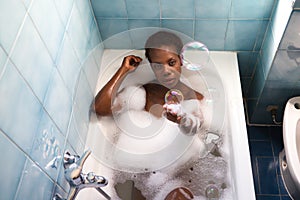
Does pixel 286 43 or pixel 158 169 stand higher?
pixel 286 43

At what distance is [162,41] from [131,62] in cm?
19

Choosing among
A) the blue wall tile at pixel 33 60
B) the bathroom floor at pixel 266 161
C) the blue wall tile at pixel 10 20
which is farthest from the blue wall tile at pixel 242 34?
the blue wall tile at pixel 10 20

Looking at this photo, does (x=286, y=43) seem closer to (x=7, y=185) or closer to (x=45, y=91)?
(x=45, y=91)

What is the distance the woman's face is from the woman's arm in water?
0.10 m

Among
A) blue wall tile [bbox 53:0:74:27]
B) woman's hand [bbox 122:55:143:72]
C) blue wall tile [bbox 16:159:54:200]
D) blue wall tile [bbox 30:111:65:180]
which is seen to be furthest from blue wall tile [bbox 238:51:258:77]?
blue wall tile [bbox 16:159:54:200]

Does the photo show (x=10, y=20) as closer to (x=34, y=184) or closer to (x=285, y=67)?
(x=34, y=184)

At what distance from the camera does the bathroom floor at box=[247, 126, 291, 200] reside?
1.75m

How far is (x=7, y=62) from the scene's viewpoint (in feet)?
2.89

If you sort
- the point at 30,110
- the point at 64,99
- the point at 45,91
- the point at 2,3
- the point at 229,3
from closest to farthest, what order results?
the point at 2,3 < the point at 30,110 < the point at 45,91 < the point at 64,99 < the point at 229,3

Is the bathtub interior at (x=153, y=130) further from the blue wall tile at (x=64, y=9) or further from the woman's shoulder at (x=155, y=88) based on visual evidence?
the blue wall tile at (x=64, y=9)

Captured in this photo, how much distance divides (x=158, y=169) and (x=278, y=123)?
2.76 feet

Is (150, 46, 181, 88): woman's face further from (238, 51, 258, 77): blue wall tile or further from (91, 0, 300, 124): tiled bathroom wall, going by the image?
(238, 51, 258, 77): blue wall tile

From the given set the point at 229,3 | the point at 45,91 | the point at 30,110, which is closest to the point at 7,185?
the point at 30,110

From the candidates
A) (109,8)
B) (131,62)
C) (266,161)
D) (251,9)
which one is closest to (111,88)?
(131,62)
